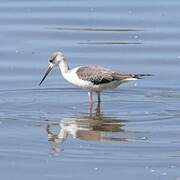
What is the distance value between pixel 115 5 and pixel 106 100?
576 cm

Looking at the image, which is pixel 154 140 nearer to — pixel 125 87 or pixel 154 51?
pixel 125 87

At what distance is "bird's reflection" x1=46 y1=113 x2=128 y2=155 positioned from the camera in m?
11.4

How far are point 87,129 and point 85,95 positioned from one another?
222cm

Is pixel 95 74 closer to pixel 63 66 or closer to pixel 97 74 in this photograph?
pixel 97 74

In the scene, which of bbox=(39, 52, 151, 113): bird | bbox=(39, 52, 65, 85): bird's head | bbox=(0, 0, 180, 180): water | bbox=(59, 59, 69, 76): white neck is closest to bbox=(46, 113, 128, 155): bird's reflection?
bbox=(0, 0, 180, 180): water

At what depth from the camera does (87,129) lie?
1213 cm

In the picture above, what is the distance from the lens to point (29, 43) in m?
16.4

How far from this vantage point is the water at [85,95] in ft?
33.4

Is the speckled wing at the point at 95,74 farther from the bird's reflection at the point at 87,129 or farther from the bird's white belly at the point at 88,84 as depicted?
the bird's reflection at the point at 87,129

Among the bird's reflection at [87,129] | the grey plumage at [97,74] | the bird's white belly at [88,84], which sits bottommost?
the bird's reflection at [87,129]

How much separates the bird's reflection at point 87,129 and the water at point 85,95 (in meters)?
0.01

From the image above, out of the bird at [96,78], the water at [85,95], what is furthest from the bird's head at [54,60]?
the bird at [96,78]

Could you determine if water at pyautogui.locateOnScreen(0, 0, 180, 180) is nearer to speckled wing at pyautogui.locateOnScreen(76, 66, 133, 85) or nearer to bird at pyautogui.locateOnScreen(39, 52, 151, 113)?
bird at pyautogui.locateOnScreen(39, 52, 151, 113)

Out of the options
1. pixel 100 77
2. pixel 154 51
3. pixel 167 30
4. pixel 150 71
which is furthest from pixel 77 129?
pixel 167 30
